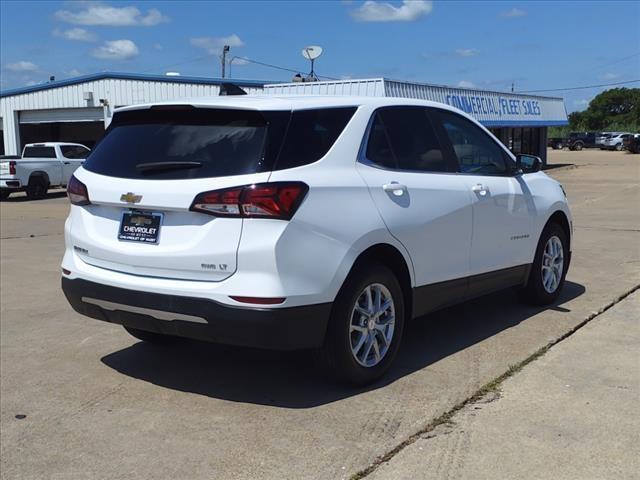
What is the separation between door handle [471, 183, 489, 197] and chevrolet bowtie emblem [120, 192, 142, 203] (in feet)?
8.29

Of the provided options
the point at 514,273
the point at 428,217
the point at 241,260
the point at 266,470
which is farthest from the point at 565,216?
the point at 266,470

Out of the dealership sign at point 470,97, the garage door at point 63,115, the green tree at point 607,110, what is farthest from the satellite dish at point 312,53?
the green tree at point 607,110

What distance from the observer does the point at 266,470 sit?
11.3ft

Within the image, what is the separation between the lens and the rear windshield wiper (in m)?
4.10

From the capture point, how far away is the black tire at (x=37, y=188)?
24.1 m

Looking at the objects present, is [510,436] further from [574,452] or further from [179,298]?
[179,298]

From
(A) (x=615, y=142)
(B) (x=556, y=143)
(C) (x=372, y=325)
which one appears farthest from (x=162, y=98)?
(B) (x=556, y=143)

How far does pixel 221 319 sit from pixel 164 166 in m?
0.99

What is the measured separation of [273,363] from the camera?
5094mm

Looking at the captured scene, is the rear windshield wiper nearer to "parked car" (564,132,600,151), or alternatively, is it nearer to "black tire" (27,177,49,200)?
"black tire" (27,177,49,200)

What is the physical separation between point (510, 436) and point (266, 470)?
51.4 inches

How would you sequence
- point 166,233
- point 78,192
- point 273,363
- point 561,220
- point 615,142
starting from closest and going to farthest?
1. point 166,233
2. point 78,192
3. point 273,363
4. point 561,220
5. point 615,142

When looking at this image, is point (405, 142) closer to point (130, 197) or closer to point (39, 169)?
point (130, 197)

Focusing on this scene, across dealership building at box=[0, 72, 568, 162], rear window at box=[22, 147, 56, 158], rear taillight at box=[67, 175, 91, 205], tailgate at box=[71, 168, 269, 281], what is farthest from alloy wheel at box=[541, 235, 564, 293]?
rear window at box=[22, 147, 56, 158]
